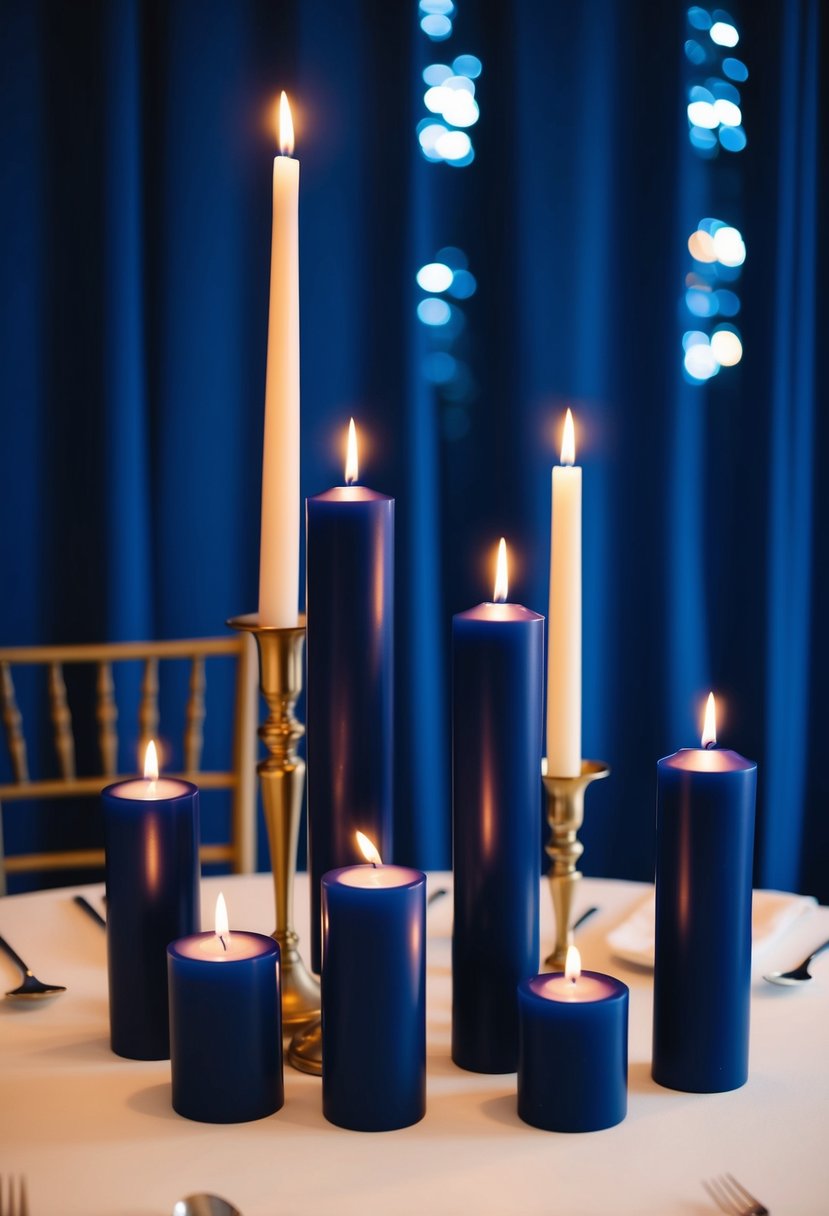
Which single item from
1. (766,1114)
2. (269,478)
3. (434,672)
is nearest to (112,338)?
(434,672)

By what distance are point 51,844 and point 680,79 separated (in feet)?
5.11

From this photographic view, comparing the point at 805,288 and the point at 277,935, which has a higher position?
the point at 805,288

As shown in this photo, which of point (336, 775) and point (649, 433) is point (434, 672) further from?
point (336, 775)

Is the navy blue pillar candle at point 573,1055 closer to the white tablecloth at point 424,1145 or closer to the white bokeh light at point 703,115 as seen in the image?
the white tablecloth at point 424,1145

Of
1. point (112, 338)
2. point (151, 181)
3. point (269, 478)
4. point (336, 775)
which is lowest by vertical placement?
point (336, 775)

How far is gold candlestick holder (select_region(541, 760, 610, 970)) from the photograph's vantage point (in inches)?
34.5

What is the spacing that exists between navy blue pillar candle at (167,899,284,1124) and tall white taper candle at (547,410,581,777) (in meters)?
0.24

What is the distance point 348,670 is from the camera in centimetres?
81

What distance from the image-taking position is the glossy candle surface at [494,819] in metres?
0.77

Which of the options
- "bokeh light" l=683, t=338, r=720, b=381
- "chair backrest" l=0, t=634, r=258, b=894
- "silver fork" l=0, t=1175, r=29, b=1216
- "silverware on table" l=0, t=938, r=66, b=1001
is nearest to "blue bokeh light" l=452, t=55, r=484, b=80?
"bokeh light" l=683, t=338, r=720, b=381

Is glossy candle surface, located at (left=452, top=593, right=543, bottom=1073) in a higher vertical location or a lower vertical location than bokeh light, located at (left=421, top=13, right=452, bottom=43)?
lower

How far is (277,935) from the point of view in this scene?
861 mm

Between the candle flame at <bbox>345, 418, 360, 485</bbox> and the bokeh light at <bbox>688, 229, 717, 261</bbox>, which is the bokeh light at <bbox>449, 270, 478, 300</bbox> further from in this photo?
the candle flame at <bbox>345, 418, 360, 485</bbox>

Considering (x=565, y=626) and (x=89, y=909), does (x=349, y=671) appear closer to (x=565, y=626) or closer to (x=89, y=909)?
(x=565, y=626)
